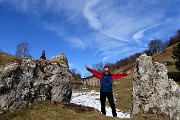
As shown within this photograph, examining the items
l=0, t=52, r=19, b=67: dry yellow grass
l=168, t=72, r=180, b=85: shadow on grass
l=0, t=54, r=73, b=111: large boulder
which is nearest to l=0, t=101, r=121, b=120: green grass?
l=0, t=54, r=73, b=111: large boulder

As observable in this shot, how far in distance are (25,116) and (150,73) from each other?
34.8 ft

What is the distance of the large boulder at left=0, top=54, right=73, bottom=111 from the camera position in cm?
1577

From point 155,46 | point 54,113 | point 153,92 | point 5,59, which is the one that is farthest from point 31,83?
point 155,46

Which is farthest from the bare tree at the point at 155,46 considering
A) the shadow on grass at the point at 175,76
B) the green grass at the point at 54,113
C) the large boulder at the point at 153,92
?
the green grass at the point at 54,113

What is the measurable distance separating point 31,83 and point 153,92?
9.16 meters

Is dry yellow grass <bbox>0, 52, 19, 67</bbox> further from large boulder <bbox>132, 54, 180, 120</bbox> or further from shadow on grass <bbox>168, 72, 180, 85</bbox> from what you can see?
shadow on grass <bbox>168, 72, 180, 85</bbox>

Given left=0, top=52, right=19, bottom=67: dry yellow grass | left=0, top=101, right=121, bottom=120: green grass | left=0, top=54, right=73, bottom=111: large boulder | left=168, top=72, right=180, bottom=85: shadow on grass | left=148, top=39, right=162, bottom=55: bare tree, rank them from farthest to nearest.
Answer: left=148, top=39, right=162, bottom=55: bare tree → left=168, top=72, right=180, bottom=85: shadow on grass → left=0, top=52, right=19, bottom=67: dry yellow grass → left=0, top=54, right=73, bottom=111: large boulder → left=0, top=101, right=121, bottom=120: green grass

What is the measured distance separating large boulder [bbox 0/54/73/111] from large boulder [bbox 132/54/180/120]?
5.26 m

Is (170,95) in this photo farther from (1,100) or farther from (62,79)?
(1,100)

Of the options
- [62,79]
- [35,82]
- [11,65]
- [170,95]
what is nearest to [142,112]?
[170,95]

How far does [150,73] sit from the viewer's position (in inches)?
851

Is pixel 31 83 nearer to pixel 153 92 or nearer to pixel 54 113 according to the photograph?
pixel 54 113

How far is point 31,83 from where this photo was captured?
17.4 m

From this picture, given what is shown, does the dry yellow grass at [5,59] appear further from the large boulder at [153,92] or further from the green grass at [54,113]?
the large boulder at [153,92]
